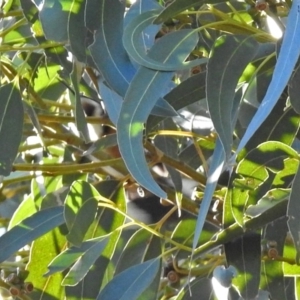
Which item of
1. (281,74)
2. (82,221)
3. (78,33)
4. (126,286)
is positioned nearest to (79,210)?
(82,221)

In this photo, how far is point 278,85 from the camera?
0.68 metres

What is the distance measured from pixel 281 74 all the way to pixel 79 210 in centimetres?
45

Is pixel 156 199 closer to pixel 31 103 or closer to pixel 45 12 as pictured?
pixel 31 103

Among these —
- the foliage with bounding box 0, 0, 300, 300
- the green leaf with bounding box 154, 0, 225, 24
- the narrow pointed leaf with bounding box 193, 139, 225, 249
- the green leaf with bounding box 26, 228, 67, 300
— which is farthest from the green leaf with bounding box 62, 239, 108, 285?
the green leaf with bounding box 154, 0, 225, 24

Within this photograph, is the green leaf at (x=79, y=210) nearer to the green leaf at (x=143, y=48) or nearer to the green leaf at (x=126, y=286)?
the green leaf at (x=126, y=286)

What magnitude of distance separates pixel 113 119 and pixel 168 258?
1.07 ft

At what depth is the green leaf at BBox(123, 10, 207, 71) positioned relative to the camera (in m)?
0.80

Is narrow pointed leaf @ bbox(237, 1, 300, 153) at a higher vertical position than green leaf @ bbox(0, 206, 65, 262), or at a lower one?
higher

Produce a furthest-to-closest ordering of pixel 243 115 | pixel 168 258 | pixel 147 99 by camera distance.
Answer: pixel 168 258
pixel 243 115
pixel 147 99

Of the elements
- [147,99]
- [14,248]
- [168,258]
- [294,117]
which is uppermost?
[147,99]

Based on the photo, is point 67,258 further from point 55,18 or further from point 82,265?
point 55,18

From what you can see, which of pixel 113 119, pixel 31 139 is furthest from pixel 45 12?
pixel 31 139

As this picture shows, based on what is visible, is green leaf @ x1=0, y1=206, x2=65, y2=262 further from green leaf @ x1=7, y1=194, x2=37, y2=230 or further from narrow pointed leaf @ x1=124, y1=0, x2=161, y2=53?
narrow pointed leaf @ x1=124, y1=0, x2=161, y2=53

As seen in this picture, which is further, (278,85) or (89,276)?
(89,276)
